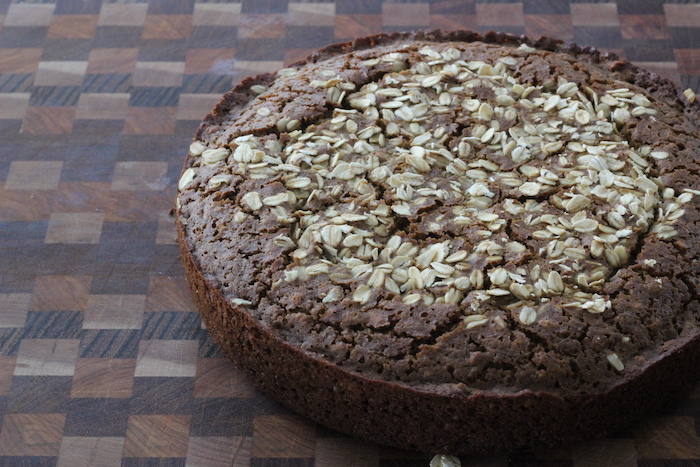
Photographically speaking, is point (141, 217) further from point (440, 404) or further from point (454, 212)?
point (440, 404)

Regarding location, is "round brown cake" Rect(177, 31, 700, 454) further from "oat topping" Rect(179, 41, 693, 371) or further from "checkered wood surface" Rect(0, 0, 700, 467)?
"checkered wood surface" Rect(0, 0, 700, 467)

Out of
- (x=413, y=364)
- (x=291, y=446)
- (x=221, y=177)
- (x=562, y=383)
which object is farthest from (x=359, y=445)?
(x=221, y=177)

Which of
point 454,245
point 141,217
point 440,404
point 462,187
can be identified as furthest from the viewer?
point 141,217

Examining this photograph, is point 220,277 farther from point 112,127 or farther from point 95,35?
point 95,35

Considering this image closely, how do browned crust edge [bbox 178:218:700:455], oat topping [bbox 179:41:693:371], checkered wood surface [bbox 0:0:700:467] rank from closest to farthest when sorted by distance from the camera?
browned crust edge [bbox 178:218:700:455]
oat topping [bbox 179:41:693:371]
checkered wood surface [bbox 0:0:700:467]

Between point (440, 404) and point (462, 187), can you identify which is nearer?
point (440, 404)

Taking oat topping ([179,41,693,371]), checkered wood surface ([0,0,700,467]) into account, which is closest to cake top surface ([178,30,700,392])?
oat topping ([179,41,693,371])

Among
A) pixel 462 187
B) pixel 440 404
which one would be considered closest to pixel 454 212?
pixel 462 187
